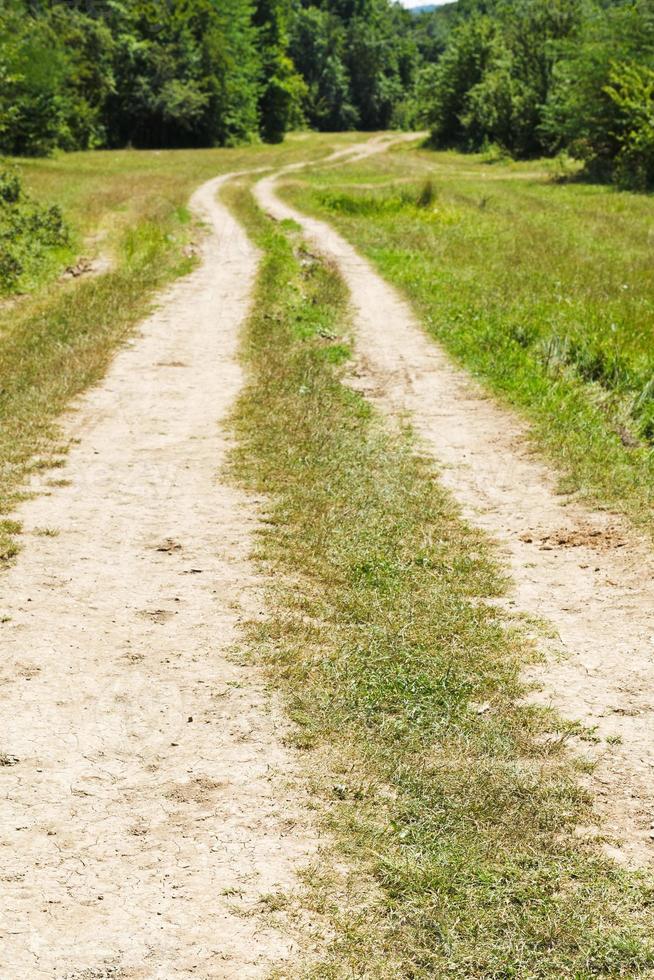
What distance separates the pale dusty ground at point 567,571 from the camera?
4488mm

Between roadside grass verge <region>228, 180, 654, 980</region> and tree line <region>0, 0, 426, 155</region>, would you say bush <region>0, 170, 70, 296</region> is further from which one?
tree line <region>0, 0, 426, 155</region>

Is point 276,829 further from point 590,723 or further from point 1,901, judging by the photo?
point 590,723

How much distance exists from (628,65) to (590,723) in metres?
35.1

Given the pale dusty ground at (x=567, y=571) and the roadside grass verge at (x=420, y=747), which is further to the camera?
the pale dusty ground at (x=567, y=571)

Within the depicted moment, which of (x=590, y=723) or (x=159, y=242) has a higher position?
(x=159, y=242)

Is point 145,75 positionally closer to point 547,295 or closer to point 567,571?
point 547,295

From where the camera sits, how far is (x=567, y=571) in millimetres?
6605

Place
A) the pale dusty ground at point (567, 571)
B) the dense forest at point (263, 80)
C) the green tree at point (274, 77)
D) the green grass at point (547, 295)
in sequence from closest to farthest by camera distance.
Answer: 1. the pale dusty ground at point (567, 571)
2. the green grass at point (547, 295)
3. the dense forest at point (263, 80)
4. the green tree at point (274, 77)

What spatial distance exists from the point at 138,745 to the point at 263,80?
8574 cm

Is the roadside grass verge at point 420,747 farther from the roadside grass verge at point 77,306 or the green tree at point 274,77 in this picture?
the green tree at point 274,77

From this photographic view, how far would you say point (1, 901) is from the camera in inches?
140

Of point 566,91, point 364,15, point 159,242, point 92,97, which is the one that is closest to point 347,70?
point 364,15

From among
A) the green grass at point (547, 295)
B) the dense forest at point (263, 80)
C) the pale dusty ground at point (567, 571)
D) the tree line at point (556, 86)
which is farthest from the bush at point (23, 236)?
the tree line at point (556, 86)

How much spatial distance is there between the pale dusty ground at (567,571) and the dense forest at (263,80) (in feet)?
83.3
